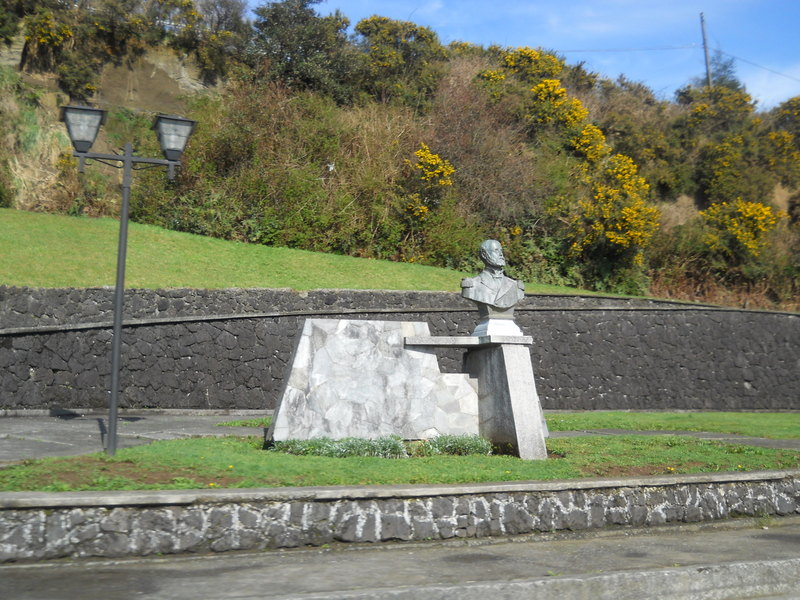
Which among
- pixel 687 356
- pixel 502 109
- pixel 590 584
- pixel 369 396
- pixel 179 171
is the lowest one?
pixel 590 584

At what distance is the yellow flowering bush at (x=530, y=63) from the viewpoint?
3628cm

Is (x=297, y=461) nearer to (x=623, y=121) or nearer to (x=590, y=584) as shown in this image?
(x=590, y=584)

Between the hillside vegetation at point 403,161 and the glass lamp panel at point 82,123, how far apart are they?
15.2 m

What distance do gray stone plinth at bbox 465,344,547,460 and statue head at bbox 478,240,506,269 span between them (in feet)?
3.47

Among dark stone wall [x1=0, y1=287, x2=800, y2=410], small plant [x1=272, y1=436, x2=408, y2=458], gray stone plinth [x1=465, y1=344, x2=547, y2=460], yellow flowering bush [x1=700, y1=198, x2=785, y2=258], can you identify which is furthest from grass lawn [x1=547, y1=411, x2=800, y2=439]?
yellow flowering bush [x1=700, y1=198, x2=785, y2=258]

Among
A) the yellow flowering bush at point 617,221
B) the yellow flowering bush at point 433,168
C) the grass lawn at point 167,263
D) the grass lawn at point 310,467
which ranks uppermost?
the yellow flowering bush at point 433,168

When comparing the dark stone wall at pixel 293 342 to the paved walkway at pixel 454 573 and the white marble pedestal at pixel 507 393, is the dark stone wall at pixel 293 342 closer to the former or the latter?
the white marble pedestal at pixel 507 393

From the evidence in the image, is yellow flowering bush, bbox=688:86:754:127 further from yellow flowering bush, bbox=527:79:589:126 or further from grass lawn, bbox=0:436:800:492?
grass lawn, bbox=0:436:800:492

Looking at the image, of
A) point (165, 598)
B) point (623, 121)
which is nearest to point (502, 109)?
point (623, 121)

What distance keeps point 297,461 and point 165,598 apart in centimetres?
344

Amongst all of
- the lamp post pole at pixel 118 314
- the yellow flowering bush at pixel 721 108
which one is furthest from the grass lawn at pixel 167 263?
the yellow flowering bush at pixel 721 108

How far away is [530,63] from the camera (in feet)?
120

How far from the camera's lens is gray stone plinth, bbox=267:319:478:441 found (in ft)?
33.3

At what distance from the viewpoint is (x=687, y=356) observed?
905 inches
